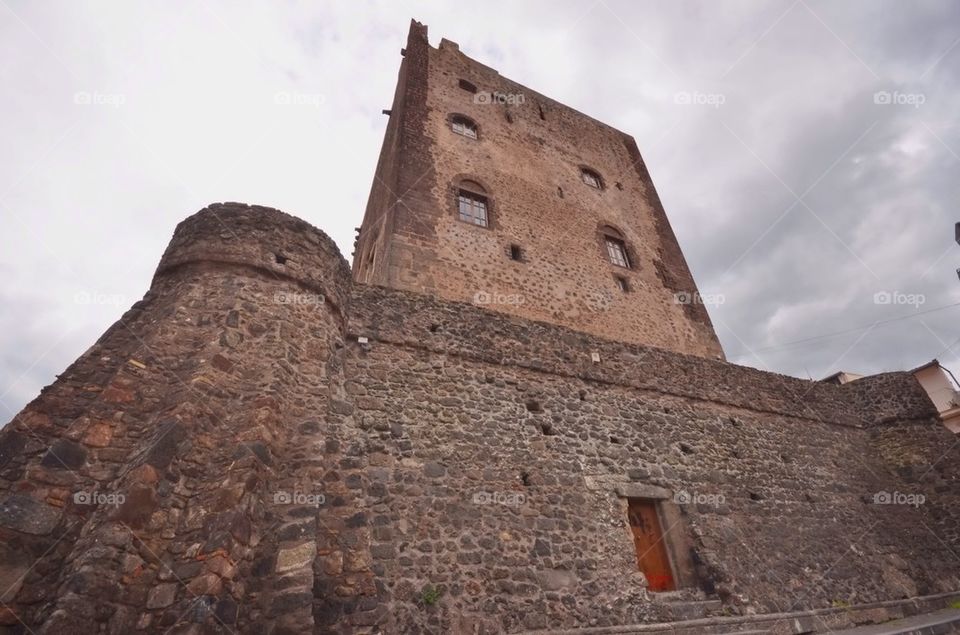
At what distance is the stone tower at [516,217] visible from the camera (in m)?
11.1

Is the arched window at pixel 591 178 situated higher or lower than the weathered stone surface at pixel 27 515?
higher

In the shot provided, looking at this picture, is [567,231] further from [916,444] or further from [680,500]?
[916,444]

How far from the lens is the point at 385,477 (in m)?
5.31

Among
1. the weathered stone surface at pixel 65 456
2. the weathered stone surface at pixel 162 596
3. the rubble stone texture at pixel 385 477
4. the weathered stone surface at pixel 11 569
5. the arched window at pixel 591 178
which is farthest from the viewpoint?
the arched window at pixel 591 178

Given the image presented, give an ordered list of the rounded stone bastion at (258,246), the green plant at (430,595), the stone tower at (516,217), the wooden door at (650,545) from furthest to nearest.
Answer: the stone tower at (516,217) < the wooden door at (650,545) < the rounded stone bastion at (258,246) < the green plant at (430,595)

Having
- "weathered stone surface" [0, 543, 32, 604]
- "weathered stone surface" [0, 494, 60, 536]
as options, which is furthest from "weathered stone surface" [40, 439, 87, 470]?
"weathered stone surface" [0, 543, 32, 604]

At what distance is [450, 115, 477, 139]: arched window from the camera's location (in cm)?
1401

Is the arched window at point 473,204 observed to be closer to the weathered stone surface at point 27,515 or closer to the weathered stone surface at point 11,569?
the weathered stone surface at point 27,515

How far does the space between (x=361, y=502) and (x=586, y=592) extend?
2.85 meters

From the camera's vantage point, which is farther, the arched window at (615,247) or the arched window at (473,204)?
the arched window at (615,247)

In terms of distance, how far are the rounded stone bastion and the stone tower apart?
398cm

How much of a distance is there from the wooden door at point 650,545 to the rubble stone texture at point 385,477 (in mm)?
206

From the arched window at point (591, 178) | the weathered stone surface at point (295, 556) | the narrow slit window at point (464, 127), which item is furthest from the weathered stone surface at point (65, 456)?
the arched window at point (591, 178)

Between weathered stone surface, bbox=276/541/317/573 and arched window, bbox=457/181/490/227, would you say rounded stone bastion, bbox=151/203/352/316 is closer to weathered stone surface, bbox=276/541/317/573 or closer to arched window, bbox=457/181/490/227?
weathered stone surface, bbox=276/541/317/573
